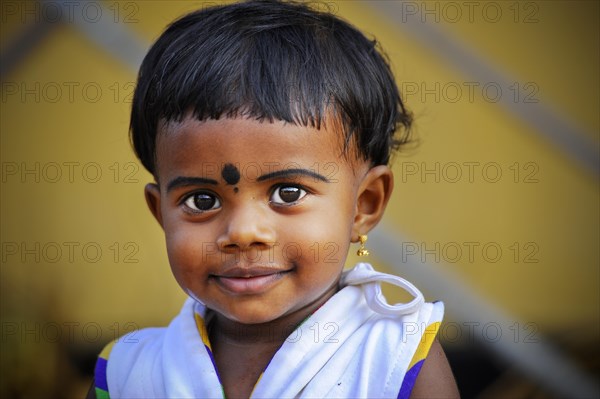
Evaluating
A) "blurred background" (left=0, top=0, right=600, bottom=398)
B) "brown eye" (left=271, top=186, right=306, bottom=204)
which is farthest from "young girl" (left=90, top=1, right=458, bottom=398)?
"blurred background" (left=0, top=0, right=600, bottom=398)

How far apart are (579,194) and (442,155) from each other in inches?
26.6

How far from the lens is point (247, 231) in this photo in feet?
5.52

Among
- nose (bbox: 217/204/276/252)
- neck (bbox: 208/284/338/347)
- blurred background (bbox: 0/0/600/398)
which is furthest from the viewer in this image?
blurred background (bbox: 0/0/600/398)

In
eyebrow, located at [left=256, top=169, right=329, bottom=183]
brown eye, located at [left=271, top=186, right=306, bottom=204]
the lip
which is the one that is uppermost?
eyebrow, located at [left=256, top=169, right=329, bottom=183]

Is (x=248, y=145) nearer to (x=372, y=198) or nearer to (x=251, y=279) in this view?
(x=251, y=279)

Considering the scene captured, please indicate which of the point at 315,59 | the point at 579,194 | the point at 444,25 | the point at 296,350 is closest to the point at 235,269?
the point at 296,350

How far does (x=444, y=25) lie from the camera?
3484mm

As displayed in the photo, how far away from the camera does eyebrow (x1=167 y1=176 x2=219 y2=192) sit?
1.76 m

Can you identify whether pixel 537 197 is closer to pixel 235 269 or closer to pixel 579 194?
pixel 579 194

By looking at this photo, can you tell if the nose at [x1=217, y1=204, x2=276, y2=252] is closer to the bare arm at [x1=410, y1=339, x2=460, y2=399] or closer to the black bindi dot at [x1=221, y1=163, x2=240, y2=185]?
the black bindi dot at [x1=221, y1=163, x2=240, y2=185]

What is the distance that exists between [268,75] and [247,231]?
0.37 metres

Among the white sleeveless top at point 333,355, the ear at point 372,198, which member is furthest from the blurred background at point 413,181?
the white sleeveless top at point 333,355

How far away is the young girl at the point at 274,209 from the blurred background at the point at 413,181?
135 cm

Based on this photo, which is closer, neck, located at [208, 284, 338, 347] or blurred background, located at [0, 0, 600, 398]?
neck, located at [208, 284, 338, 347]
